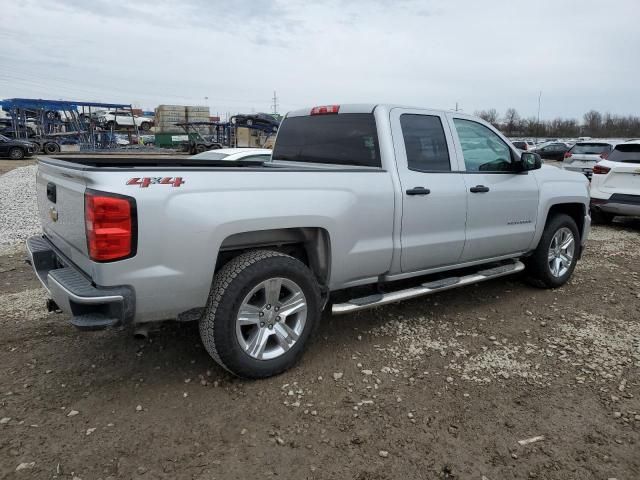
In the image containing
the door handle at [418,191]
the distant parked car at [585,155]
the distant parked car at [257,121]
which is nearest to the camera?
the door handle at [418,191]

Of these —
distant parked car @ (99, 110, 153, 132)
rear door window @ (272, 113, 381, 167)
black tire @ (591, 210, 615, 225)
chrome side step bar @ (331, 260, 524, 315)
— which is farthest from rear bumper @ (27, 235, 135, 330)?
distant parked car @ (99, 110, 153, 132)

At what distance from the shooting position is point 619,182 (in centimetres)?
895

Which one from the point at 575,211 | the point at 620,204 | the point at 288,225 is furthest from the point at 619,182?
the point at 288,225

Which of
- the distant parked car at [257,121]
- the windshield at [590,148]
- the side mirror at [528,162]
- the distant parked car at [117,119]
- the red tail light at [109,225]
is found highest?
the distant parked car at [117,119]

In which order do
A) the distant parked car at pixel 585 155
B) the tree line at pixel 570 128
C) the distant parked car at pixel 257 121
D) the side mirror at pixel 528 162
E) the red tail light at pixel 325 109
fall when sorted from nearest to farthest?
1. the red tail light at pixel 325 109
2. the side mirror at pixel 528 162
3. the distant parked car at pixel 585 155
4. the distant parked car at pixel 257 121
5. the tree line at pixel 570 128

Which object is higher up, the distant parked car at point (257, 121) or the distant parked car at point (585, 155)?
the distant parked car at point (257, 121)

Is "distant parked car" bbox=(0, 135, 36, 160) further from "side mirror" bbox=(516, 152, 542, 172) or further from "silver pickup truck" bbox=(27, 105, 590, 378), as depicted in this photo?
"side mirror" bbox=(516, 152, 542, 172)

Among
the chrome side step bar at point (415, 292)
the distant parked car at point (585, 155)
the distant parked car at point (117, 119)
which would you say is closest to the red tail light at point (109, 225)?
the chrome side step bar at point (415, 292)

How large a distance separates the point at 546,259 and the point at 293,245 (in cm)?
308

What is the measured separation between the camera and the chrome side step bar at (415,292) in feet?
12.0

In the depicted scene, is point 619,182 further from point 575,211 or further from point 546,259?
point 546,259

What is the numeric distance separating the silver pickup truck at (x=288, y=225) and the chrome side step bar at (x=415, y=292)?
2 centimetres

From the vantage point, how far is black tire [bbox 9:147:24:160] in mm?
24978

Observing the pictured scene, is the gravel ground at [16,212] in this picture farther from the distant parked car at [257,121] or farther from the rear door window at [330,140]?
the distant parked car at [257,121]
